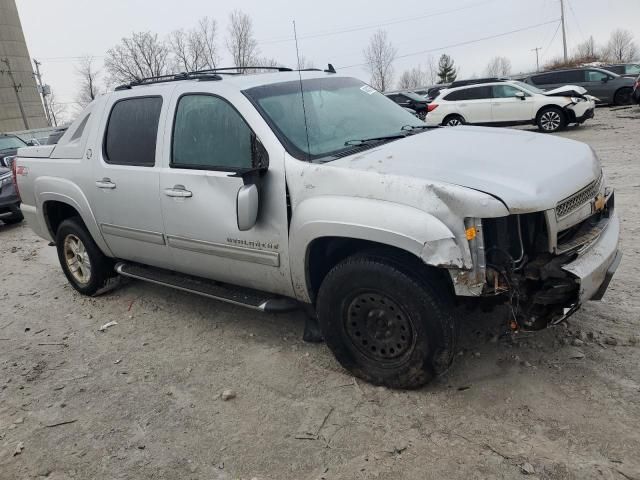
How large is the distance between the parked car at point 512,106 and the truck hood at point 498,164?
13.1 m

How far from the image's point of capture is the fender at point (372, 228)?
8.87ft

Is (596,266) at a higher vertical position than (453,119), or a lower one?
lower

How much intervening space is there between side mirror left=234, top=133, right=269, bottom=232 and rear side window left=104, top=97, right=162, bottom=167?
114 centimetres

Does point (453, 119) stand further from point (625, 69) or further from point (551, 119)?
point (625, 69)

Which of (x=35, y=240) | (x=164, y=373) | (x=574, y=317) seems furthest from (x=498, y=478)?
(x=35, y=240)

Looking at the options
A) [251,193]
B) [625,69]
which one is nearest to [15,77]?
[625,69]

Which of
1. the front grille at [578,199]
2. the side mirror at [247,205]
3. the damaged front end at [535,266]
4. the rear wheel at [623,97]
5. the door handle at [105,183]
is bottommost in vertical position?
the rear wheel at [623,97]

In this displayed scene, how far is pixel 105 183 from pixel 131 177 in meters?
0.39

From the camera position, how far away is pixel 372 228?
9.58 ft

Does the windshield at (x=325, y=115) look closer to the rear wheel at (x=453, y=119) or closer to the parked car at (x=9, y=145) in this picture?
the rear wheel at (x=453, y=119)

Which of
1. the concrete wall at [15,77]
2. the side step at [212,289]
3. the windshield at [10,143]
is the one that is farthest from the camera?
the concrete wall at [15,77]

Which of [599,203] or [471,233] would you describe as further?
[599,203]

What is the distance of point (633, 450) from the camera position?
2541mm

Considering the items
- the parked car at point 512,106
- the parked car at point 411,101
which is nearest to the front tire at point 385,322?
the parked car at point 512,106
